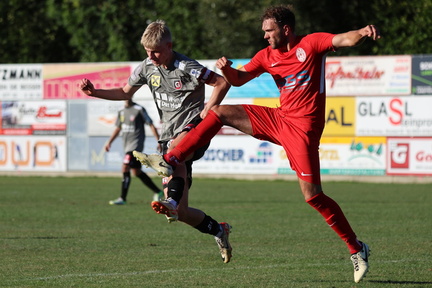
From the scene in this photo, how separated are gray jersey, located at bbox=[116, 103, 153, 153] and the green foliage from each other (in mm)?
15238

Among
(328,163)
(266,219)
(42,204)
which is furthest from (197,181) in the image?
(266,219)

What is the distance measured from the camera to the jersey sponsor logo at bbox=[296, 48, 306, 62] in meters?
8.00

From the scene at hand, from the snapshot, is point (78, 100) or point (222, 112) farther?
point (78, 100)

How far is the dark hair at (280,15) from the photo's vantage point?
26.2 feet

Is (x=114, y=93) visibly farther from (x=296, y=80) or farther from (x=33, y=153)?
(x=33, y=153)

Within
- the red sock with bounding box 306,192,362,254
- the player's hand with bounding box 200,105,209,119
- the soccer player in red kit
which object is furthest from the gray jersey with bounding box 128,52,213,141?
the red sock with bounding box 306,192,362,254

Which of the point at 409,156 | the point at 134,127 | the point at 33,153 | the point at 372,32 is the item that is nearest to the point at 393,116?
the point at 409,156

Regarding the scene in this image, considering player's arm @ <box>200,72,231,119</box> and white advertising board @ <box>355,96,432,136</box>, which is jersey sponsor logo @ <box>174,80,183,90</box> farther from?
white advertising board @ <box>355,96,432,136</box>

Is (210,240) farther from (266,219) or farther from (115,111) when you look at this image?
(115,111)

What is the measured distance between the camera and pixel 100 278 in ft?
27.5

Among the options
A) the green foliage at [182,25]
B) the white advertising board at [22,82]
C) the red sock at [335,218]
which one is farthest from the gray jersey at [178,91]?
the green foliage at [182,25]

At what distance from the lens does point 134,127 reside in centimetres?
1822

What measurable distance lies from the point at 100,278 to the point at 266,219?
657 cm

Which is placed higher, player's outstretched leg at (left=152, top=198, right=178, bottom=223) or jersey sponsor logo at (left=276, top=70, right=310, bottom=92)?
jersey sponsor logo at (left=276, top=70, right=310, bottom=92)
